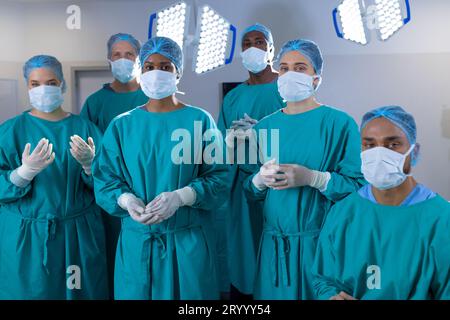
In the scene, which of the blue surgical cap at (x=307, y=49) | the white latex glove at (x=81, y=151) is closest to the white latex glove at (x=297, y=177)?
the blue surgical cap at (x=307, y=49)

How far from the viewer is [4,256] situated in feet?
6.57

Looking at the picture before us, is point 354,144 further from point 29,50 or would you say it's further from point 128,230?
point 29,50

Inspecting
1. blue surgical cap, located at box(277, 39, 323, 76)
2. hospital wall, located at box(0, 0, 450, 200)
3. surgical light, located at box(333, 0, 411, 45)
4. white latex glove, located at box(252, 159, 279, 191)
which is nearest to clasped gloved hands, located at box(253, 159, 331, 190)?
white latex glove, located at box(252, 159, 279, 191)

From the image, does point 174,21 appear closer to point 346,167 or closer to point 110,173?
point 110,173

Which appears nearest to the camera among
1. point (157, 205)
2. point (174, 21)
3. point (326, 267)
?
point (326, 267)

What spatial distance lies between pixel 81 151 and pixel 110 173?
0.73 feet

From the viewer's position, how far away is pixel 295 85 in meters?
1.79

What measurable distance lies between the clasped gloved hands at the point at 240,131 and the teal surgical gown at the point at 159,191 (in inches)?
15.7

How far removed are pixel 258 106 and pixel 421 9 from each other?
1.67 metres

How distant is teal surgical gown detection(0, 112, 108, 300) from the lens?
6.41 ft

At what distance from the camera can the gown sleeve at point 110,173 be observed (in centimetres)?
170

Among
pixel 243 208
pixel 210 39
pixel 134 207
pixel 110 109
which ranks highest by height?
pixel 210 39

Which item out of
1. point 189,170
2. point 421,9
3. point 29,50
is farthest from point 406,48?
point 29,50

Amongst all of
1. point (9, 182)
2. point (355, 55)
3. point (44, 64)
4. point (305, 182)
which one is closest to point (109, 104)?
point (44, 64)
